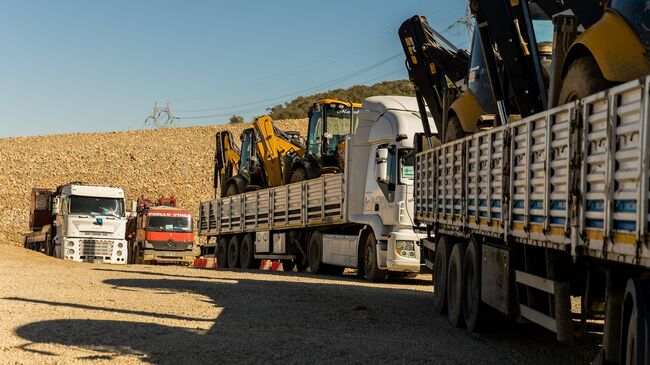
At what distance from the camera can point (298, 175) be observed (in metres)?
26.4

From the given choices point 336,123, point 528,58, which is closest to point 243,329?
point 528,58

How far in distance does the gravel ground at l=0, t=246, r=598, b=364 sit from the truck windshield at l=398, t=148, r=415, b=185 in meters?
2.81

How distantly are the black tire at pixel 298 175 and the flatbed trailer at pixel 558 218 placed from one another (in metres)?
13.5

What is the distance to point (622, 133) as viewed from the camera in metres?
5.69

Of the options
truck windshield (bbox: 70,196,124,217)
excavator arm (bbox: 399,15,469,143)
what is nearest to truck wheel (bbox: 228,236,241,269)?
truck windshield (bbox: 70,196,124,217)

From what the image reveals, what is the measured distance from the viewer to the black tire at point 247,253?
29141mm

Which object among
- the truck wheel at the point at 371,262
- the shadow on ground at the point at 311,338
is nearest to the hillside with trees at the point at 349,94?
the truck wheel at the point at 371,262

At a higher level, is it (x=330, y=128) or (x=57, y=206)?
(x=330, y=128)

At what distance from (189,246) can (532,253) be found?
31.3 metres

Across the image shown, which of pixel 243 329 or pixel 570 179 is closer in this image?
pixel 570 179

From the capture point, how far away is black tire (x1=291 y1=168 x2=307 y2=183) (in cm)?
2595

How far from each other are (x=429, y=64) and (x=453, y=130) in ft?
13.3

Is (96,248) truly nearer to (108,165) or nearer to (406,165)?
(406,165)

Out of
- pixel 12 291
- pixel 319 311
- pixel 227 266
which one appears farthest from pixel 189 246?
pixel 319 311
